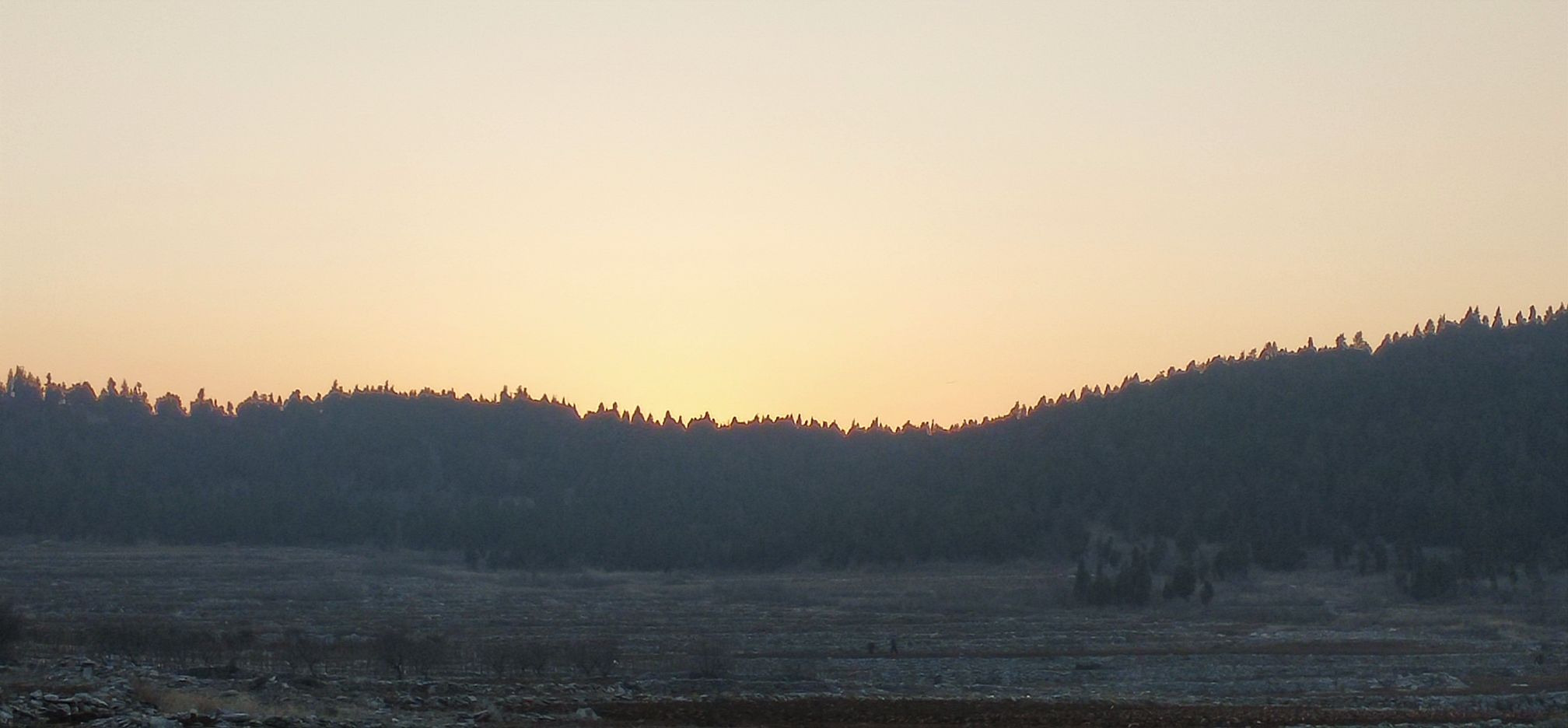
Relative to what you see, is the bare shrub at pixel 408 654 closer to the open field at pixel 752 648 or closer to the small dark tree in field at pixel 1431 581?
the open field at pixel 752 648

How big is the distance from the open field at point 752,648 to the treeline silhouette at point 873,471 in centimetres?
736

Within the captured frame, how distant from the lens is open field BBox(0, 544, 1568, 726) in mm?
35469

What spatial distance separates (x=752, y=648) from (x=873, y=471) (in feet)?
265

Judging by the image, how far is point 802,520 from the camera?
119062 mm

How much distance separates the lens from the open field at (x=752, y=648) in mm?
35469

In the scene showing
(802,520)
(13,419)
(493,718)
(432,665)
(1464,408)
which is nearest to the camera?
(493,718)

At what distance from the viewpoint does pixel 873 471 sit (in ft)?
456

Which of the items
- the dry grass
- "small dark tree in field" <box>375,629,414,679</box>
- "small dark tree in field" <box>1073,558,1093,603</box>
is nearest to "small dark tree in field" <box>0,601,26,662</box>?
"small dark tree in field" <box>375,629,414,679</box>

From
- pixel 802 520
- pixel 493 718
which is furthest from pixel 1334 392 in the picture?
pixel 493 718

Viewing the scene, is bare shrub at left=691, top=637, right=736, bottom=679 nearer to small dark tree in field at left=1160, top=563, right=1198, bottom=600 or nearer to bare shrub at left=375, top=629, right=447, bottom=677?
bare shrub at left=375, top=629, right=447, bottom=677

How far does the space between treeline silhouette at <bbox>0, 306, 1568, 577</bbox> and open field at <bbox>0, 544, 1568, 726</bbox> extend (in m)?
7.36

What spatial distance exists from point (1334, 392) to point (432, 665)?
7878cm

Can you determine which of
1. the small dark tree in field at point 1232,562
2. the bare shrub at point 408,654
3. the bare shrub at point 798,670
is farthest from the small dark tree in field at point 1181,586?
the bare shrub at point 408,654

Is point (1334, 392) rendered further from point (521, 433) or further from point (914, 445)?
point (521, 433)
